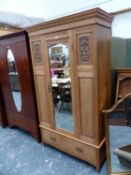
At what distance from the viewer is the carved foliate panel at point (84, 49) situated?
153 centimetres

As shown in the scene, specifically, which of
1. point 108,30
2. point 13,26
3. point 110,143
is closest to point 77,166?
point 110,143

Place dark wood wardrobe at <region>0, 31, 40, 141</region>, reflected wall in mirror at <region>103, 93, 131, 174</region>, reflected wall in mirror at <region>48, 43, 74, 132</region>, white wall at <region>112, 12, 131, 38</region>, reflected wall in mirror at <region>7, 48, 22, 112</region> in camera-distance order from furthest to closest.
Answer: white wall at <region>112, 12, 131, 38</region>
reflected wall in mirror at <region>7, 48, 22, 112</region>
dark wood wardrobe at <region>0, 31, 40, 141</region>
reflected wall in mirror at <region>48, 43, 74, 132</region>
reflected wall in mirror at <region>103, 93, 131, 174</region>

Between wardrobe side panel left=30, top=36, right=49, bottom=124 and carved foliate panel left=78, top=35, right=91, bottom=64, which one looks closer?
carved foliate panel left=78, top=35, right=91, bottom=64

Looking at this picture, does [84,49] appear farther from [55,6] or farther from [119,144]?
[55,6]

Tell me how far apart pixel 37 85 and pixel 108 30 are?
1201 mm

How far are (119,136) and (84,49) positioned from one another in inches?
42.7

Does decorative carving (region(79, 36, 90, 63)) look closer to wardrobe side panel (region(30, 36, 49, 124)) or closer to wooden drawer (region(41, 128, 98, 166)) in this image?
wardrobe side panel (region(30, 36, 49, 124))

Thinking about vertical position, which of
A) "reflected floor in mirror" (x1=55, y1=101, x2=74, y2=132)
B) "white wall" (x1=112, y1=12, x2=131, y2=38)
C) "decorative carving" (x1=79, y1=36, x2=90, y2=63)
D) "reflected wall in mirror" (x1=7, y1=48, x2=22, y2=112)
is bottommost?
"reflected floor in mirror" (x1=55, y1=101, x2=74, y2=132)

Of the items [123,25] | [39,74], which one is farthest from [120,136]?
[123,25]

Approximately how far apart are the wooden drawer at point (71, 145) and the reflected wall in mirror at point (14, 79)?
0.70 meters

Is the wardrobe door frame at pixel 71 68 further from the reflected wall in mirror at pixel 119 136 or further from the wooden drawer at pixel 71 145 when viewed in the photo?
the reflected wall in mirror at pixel 119 136

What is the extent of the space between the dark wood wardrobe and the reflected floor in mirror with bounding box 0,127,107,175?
0.23 m

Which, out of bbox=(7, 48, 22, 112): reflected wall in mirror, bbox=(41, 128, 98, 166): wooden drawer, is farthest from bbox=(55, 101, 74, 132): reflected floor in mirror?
bbox=(7, 48, 22, 112): reflected wall in mirror

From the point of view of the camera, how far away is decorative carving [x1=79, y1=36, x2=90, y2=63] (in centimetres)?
154
